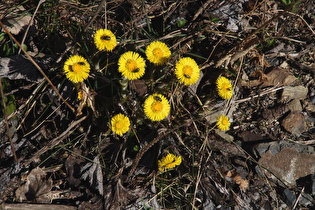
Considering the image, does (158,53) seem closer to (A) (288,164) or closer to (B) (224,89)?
(B) (224,89)

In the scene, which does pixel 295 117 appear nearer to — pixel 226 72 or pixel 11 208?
pixel 226 72

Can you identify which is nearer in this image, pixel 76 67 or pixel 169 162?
pixel 76 67

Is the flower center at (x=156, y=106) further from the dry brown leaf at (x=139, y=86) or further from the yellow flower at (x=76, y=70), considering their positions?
the yellow flower at (x=76, y=70)

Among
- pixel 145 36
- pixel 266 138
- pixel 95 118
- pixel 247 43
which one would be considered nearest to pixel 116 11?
pixel 145 36

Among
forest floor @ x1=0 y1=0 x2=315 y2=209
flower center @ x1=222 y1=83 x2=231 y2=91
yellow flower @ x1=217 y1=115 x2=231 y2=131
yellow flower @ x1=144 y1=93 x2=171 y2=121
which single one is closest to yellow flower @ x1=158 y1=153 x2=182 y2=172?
forest floor @ x1=0 y1=0 x2=315 y2=209

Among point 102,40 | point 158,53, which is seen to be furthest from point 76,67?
point 158,53

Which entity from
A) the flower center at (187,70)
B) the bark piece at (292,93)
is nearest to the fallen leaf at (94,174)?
Answer: the flower center at (187,70)
